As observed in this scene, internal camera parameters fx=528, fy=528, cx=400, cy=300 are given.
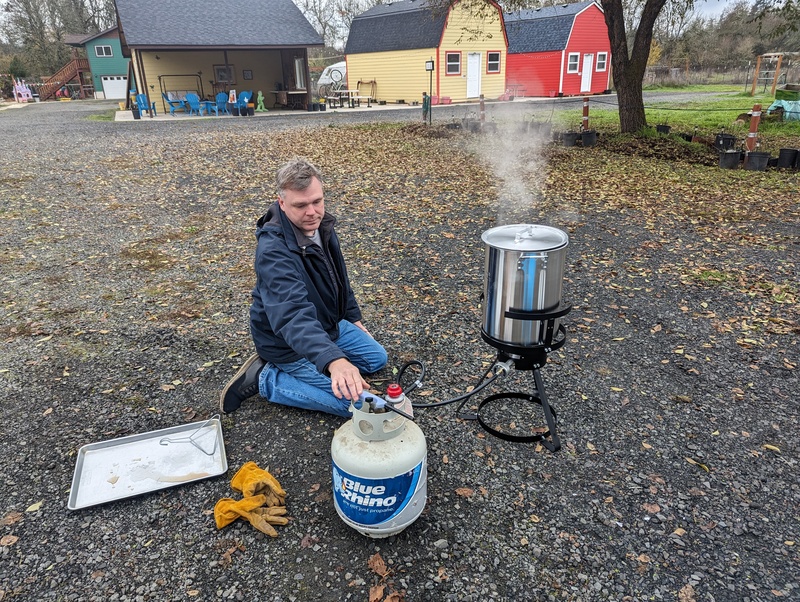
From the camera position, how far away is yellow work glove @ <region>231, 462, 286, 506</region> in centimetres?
247

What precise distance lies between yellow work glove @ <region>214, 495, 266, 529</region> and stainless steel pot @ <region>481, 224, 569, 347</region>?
1378 millimetres

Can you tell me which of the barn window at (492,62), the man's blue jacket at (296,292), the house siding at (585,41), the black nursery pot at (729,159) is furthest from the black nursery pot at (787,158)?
the house siding at (585,41)

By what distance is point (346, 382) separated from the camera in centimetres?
215

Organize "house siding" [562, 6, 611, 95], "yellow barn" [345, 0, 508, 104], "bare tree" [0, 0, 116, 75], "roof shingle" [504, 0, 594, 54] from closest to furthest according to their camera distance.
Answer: "yellow barn" [345, 0, 508, 104], "roof shingle" [504, 0, 594, 54], "house siding" [562, 6, 611, 95], "bare tree" [0, 0, 116, 75]

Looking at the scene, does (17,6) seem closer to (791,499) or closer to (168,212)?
(168,212)

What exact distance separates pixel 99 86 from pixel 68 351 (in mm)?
41978

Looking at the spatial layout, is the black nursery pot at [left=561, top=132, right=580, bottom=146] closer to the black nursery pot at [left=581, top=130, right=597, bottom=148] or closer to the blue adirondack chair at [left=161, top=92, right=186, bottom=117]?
the black nursery pot at [left=581, top=130, right=597, bottom=148]

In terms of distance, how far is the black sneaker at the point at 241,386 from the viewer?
3.13 m

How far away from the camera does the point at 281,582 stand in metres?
2.12

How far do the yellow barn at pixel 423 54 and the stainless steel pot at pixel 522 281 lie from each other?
78.4ft

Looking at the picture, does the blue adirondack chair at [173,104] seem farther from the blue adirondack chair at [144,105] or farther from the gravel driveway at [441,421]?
the gravel driveway at [441,421]

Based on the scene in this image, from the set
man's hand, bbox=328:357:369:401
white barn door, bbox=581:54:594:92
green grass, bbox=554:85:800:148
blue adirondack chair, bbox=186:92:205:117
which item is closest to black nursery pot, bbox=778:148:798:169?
green grass, bbox=554:85:800:148

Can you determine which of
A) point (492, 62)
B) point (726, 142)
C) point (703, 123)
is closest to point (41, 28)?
point (492, 62)

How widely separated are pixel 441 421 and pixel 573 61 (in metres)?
30.2
